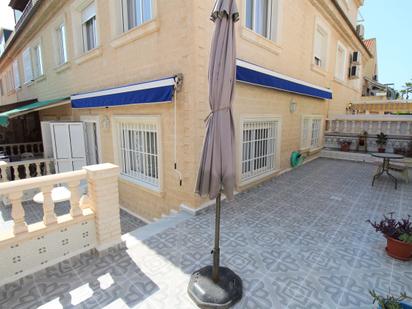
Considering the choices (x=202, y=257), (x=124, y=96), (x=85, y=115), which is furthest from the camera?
(x=85, y=115)

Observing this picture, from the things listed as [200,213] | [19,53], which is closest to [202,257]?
[200,213]

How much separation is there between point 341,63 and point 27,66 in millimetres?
23145

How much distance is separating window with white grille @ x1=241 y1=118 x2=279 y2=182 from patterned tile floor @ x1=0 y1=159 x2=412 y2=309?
7.07 feet

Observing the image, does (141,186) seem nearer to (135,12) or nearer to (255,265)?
(255,265)

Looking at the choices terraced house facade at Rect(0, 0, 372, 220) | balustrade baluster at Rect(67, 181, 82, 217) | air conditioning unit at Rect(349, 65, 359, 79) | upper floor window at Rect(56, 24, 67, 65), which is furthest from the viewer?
air conditioning unit at Rect(349, 65, 359, 79)

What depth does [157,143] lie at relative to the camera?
6.86 m

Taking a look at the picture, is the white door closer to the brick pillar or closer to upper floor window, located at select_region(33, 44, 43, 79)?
the brick pillar

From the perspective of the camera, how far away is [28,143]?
14125mm

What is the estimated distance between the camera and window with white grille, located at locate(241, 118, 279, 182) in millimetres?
7945

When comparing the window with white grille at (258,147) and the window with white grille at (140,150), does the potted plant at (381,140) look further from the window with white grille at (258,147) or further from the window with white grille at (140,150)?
the window with white grille at (140,150)

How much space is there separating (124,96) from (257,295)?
6.26 m

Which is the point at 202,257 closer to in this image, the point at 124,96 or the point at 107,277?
the point at 107,277

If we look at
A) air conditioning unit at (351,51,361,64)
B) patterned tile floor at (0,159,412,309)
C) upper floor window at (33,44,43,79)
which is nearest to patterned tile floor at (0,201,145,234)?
patterned tile floor at (0,159,412,309)

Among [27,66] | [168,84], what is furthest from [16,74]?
[168,84]
